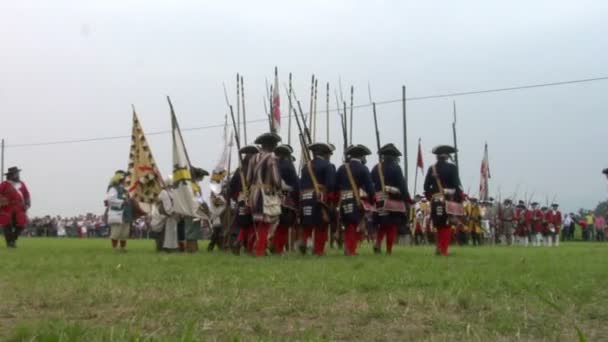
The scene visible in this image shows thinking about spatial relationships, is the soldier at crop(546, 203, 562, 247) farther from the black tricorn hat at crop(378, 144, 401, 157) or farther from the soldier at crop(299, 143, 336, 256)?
the soldier at crop(299, 143, 336, 256)

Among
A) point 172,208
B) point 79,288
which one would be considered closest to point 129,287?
point 79,288

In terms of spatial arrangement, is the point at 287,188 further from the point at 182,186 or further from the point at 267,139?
the point at 182,186

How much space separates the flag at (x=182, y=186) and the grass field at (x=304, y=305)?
726 cm

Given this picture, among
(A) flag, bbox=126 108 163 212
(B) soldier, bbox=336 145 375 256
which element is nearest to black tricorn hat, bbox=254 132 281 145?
(B) soldier, bbox=336 145 375 256

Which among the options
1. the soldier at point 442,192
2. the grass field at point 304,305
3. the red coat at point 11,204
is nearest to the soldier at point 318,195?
the soldier at point 442,192

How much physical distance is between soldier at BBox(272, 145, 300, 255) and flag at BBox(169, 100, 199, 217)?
94.3 inches

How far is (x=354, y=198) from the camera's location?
1427 cm

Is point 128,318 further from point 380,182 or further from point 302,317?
point 380,182

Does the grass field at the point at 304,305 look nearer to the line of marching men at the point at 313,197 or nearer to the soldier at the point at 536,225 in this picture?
the line of marching men at the point at 313,197

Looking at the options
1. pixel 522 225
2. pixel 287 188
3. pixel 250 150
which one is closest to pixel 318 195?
pixel 287 188

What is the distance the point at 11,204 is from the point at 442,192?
9818 millimetres

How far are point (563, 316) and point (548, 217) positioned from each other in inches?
995

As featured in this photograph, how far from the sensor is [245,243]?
15.3m

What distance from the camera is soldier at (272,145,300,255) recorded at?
47.9 feet
